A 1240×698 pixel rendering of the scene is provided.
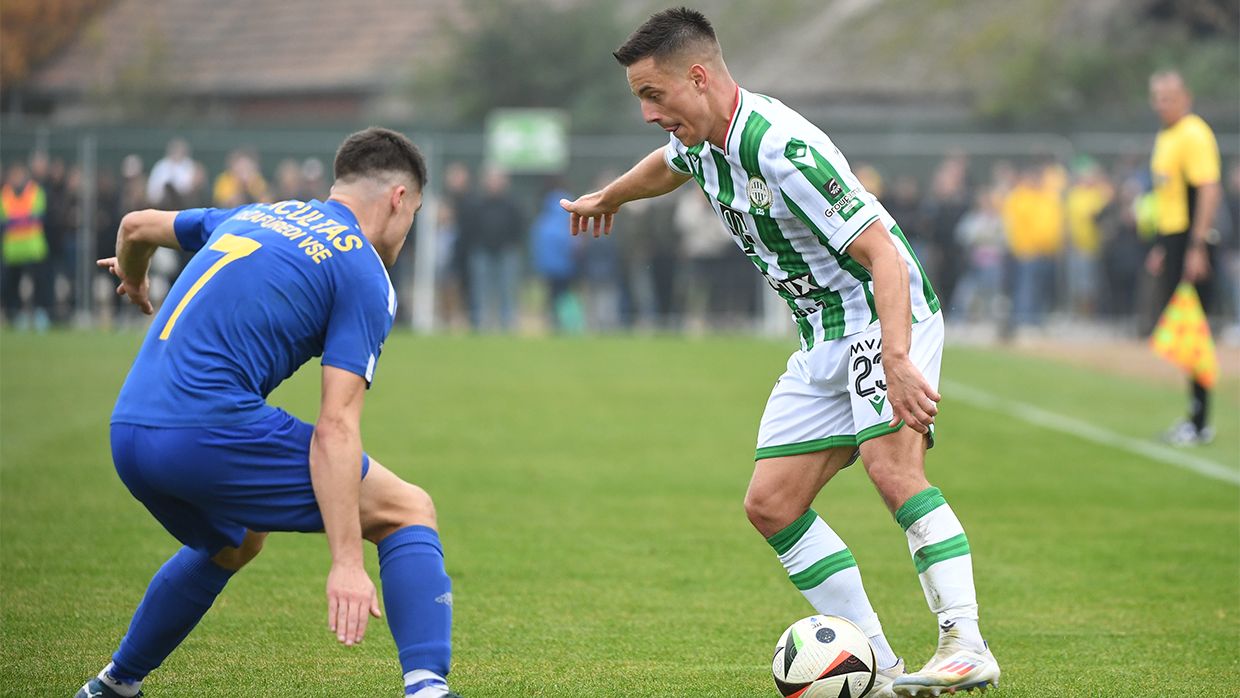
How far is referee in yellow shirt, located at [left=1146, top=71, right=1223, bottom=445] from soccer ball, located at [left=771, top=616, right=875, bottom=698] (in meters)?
7.84

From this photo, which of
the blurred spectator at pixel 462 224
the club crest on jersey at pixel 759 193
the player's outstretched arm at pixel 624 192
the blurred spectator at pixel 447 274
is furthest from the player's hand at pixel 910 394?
the blurred spectator at pixel 447 274

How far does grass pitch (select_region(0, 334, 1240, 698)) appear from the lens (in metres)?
5.73

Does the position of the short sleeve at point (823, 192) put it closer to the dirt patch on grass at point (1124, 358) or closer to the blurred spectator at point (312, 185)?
the dirt patch on grass at point (1124, 358)

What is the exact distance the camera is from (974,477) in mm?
10875

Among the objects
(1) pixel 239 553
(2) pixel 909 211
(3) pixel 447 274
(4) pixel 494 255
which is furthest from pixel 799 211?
(3) pixel 447 274

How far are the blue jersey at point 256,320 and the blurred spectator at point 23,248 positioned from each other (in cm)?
2092

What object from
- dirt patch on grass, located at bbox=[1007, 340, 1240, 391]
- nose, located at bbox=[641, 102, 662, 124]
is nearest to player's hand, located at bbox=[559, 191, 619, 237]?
nose, located at bbox=[641, 102, 662, 124]

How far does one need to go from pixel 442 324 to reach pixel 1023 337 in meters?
9.35

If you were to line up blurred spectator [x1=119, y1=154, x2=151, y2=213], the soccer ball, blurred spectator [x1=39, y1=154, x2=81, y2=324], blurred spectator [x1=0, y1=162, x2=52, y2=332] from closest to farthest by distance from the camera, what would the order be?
the soccer ball < blurred spectator [x1=0, y1=162, x2=52, y2=332] < blurred spectator [x1=119, y1=154, x2=151, y2=213] < blurred spectator [x1=39, y1=154, x2=81, y2=324]

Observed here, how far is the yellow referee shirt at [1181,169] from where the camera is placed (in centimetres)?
1197

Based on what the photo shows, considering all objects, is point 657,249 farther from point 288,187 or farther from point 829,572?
point 829,572

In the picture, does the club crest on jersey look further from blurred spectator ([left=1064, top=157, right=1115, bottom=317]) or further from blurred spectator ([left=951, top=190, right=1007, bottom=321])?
blurred spectator ([left=1064, top=157, right=1115, bottom=317])

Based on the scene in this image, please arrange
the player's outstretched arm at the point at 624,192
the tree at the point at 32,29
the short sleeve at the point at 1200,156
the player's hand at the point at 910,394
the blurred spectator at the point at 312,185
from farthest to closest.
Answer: the tree at the point at 32,29, the blurred spectator at the point at 312,185, the short sleeve at the point at 1200,156, the player's outstretched arm at the point at 624,192, the player's hand at the point at 910,394

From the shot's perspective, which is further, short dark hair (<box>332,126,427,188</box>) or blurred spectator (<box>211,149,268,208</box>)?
blurred spectator (<box>211,149,268,208</box>)
